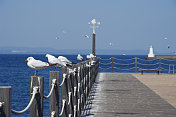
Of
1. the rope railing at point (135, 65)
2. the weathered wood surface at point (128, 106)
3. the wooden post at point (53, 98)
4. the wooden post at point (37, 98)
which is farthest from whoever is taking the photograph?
the rope railing at point (135, 65)

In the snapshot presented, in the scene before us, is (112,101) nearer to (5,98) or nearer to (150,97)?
(150,97)

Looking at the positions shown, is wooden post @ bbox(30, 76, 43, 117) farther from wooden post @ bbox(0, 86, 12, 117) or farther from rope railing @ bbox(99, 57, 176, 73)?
rope railing @ bbox(99, 57, 176, 73)

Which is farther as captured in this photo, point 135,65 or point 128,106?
point 135,65

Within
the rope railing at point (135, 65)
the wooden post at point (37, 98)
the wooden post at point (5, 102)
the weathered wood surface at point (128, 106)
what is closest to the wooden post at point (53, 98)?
the wooden post at point (37, 98)

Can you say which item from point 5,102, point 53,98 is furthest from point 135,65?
point 5,102

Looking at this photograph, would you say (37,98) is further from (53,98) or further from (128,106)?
(128,106)

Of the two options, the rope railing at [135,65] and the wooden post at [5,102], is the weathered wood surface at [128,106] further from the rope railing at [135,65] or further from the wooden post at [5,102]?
the rope railing at [135,65]

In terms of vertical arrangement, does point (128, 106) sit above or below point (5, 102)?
below

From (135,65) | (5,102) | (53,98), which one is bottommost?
(135,65)

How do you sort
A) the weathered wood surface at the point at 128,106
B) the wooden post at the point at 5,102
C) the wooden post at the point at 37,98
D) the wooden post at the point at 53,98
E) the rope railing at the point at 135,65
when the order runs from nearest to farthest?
the wooden post at the point at 5,102
the wooden post at the point at 37,98
the wooden post at the point at 53,98
the weathered wood surface at the point at 128,106
the rope railing at the point at 135,65

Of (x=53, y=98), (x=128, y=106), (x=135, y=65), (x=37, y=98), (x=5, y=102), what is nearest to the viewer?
(x=5, y=102)

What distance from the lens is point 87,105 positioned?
10211mm

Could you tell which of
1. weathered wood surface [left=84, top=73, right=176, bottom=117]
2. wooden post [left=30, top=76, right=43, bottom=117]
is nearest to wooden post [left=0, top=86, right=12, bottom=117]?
wooden post [left=30, top=76, right=43, bottom=117]

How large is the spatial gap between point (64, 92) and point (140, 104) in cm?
505
